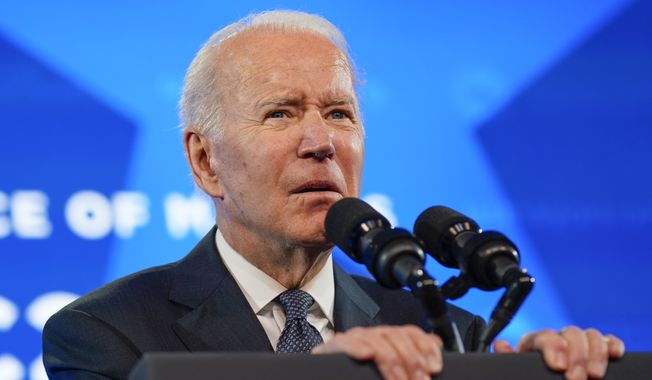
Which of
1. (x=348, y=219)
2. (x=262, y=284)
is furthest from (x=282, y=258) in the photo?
(x=348, y=219)

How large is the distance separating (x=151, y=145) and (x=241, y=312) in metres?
0.79

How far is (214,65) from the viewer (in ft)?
7.44

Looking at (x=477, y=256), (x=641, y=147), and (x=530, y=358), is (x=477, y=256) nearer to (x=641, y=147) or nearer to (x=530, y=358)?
(x=530, y=358)

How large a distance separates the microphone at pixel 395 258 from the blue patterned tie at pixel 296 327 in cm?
53

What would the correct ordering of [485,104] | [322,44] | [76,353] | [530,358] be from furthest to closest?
[485,104] < [322,44] < [76,353] < [530,358]

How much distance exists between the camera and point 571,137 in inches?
125

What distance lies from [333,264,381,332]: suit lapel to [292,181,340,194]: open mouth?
28 centimetres

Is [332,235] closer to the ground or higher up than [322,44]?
closer to the ground

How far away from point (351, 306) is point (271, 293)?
185 millimetres

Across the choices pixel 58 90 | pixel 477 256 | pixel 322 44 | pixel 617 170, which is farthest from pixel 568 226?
pixel 477 256

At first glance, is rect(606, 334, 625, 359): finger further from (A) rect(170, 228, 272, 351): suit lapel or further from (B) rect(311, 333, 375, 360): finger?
(A) rect(170, 228, 272, 351): suit lapel

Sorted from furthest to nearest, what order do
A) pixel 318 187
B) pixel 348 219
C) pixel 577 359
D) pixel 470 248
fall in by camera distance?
pixel 318 187, pixel 348 219, pixel 470 248, pixel 577 359

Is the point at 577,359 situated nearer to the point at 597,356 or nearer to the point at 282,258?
the point at 597,356

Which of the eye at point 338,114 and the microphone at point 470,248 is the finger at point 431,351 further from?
the eye at point 338,114
